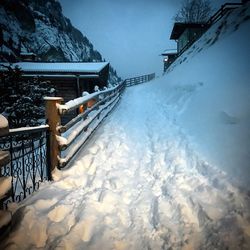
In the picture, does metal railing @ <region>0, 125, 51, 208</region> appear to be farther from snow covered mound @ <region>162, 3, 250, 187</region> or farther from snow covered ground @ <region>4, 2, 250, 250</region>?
snow covered mound @ <region>162, 3, 250, 187</region>

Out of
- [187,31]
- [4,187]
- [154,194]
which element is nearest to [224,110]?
[154,194]

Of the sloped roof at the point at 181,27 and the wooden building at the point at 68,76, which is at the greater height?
the sloped roof at the point at 181,27

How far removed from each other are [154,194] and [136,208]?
54cm

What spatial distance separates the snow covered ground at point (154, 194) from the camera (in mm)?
2969

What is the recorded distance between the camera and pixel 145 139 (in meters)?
7.20

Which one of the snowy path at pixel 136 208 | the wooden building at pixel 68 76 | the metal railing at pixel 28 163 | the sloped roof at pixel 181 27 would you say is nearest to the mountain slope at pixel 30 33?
the wooden building at pixel 68 76

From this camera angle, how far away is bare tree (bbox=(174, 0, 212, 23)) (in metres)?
46.3

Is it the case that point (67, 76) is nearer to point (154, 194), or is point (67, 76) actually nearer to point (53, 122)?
point (53, 122)

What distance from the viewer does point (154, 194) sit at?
4031 millimetres

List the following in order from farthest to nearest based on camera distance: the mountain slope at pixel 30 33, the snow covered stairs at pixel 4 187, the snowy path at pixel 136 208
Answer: the mountain slope at pixel 30 33 < the snowy path at pixel 136 208 < the snow covered stairs at pixel 4 187

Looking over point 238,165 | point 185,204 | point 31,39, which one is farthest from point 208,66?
point 31,39

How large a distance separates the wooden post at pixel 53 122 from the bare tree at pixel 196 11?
48.9 metres

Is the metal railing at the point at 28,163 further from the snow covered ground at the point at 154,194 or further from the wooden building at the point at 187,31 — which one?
the wooden building at the point at 187,31

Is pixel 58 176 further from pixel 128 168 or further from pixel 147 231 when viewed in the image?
pixel 147 231
